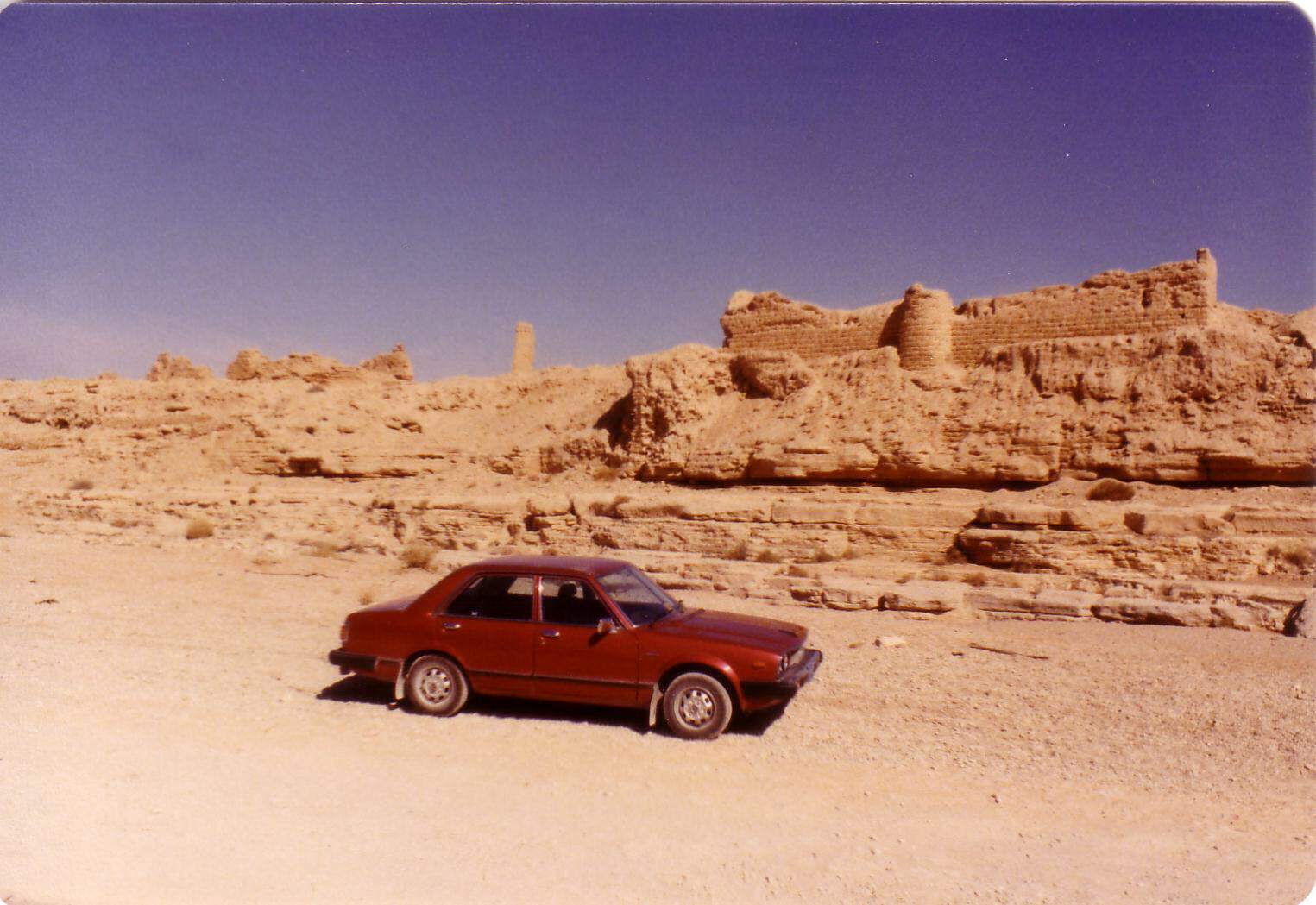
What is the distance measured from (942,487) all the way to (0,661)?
14.4m

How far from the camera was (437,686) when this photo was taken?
5.86m

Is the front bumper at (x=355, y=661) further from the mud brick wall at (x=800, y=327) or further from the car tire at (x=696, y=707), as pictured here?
the mud brick wall at (x=800, y=327)

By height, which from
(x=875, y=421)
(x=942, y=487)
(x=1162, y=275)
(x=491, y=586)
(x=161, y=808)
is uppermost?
(x=1162, y=275)

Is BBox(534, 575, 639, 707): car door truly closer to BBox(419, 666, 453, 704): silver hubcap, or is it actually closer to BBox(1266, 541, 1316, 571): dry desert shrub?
BBox(419, 666, 453, 704): silver hubcap

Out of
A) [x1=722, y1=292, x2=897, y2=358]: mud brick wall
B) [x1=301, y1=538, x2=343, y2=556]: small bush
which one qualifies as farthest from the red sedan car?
[x1=722, y1=292, x2=897, y2=358]: mud brick wall

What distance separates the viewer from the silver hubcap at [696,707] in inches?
211

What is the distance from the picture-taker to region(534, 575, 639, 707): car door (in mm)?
5496

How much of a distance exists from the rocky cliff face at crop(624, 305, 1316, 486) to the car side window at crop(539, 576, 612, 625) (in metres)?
12.1

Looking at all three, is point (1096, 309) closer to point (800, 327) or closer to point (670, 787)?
point (800, 327)

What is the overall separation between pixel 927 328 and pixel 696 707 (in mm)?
14902

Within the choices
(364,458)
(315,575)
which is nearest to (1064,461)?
(315,575)

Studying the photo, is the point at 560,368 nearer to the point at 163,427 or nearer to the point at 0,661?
the point at 163,427

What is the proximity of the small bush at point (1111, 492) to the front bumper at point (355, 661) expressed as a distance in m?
12.3

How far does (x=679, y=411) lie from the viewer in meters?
21.9
